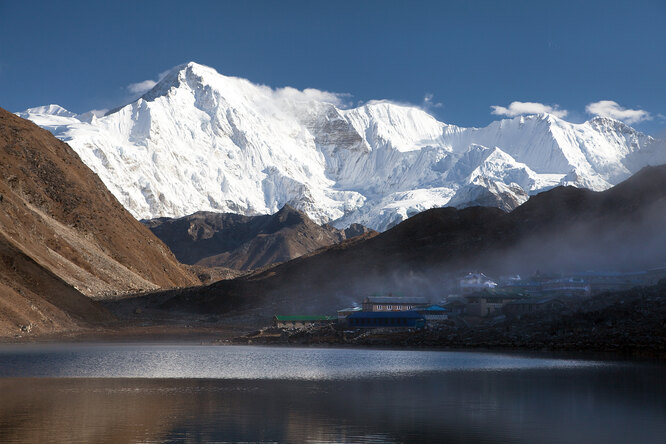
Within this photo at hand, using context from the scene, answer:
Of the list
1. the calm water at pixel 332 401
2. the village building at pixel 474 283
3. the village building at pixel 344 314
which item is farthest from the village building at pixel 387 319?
the calm water at pixel 332 401

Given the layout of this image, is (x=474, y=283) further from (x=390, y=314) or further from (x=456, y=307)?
(x=390, y=314)

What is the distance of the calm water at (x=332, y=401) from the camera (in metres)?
34.0

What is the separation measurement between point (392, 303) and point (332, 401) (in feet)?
319

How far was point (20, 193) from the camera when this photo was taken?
17412 centimetres

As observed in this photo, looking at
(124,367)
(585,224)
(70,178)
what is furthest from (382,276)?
(124,367)

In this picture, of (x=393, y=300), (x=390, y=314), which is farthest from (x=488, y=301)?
(x=393, y=300)

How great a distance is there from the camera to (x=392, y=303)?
463ft

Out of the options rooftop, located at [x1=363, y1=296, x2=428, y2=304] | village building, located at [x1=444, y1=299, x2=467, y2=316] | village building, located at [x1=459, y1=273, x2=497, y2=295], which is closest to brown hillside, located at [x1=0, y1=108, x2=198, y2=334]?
rooftop, located at [x1=363, y1=296, x2=428, y2=304]

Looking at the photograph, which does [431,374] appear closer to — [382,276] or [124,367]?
[124,367]

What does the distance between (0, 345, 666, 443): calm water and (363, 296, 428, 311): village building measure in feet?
216

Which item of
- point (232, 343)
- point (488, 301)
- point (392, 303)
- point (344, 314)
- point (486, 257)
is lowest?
point (232, 343)

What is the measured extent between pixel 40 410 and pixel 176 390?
11.3 meters

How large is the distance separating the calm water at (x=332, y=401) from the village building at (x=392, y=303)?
65.7 metres

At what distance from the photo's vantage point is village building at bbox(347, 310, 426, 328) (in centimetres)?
12181
